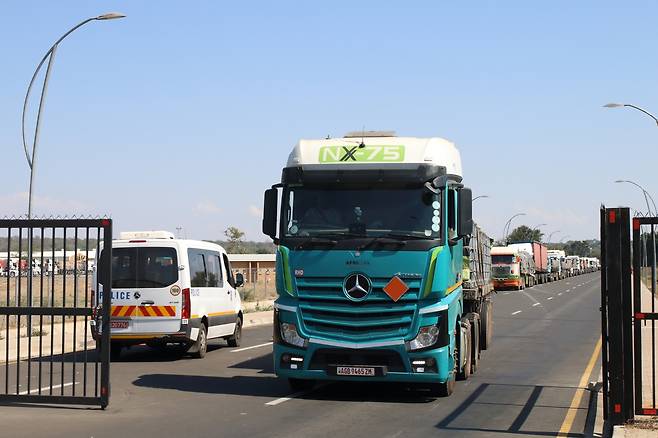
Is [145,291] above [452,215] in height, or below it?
below

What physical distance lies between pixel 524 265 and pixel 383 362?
59.9 metres

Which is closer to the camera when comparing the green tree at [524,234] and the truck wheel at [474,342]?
the truck wheel at [474,342]

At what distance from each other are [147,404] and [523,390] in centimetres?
579

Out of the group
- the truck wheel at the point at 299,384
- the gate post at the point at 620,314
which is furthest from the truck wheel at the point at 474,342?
the gate post at the point at 620,314

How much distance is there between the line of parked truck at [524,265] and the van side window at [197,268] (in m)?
27.3

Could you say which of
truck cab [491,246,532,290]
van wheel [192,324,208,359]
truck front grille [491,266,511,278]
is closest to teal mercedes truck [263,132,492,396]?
van wheel [192,324,208,359]

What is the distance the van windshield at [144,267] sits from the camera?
18.5 metres

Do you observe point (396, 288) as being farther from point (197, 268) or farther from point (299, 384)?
point (197, 268)

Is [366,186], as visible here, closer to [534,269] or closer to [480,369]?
[480,369]

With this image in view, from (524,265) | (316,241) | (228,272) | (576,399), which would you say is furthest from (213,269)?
(524,265)

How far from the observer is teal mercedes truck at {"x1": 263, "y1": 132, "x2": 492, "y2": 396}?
13.2 m

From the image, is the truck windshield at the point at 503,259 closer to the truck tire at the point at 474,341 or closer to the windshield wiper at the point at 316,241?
the truck tire at the point at 474,341

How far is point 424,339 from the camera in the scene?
43.5 feet

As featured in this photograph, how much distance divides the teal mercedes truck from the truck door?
4.94 meters
